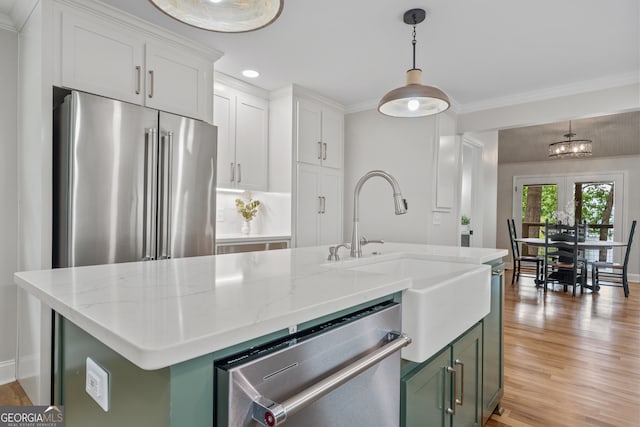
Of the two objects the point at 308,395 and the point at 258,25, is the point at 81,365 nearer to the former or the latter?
the point at 308,395

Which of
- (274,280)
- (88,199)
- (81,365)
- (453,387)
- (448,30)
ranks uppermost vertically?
(448,30)

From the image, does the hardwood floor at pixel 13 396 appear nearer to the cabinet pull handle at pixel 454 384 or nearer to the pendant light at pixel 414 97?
the cabinet pull handle at pixel 454 384

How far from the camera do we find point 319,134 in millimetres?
4227

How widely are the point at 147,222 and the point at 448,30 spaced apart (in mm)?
2509

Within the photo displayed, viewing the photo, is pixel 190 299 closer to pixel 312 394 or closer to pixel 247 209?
pixel 312 394

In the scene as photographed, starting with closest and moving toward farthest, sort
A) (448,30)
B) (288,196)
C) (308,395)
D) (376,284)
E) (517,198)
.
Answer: (308,395), (376,284), (448,30), (288,196), (517,198)

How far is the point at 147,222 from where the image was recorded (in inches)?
93.4

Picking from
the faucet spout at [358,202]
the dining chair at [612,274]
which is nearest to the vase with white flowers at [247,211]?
the faucet spout at [358,202]

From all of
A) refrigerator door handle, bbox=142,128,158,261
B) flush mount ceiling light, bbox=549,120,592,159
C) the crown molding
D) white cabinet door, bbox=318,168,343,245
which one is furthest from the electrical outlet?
flush mount ceiling light, bbox=549,120,592,159

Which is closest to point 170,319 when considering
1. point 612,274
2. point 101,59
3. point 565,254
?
point 101,59

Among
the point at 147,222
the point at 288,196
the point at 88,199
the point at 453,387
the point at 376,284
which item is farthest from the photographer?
the point at 288,196

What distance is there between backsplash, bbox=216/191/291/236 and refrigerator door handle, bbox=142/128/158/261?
1349 mm

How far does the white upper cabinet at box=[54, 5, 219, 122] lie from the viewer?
2223 millimetres

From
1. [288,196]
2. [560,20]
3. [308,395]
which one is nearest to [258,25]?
[308,395]
